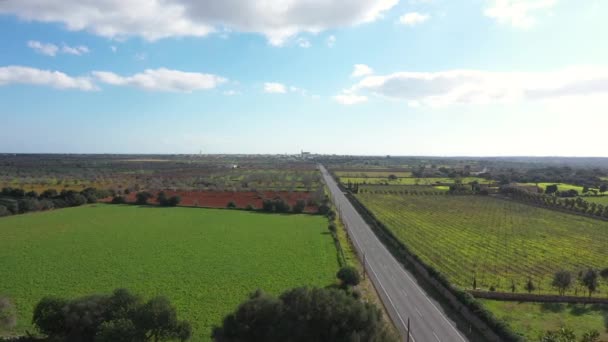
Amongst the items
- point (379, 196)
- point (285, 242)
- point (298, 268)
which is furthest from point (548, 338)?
point (379, 196)

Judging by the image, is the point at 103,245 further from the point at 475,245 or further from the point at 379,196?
the point at 379,196

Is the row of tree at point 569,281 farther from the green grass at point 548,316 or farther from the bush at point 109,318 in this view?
the bush at point 109,318

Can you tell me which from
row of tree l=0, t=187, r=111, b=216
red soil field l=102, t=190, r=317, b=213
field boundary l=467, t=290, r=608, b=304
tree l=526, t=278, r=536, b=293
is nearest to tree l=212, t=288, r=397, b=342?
field boundary l=467, t=290, r=608, b=304

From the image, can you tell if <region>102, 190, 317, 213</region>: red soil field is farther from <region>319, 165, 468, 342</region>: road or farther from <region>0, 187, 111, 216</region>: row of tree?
<region>319, 165, 468, 342</region>: road

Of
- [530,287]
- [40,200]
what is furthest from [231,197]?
[530,287]

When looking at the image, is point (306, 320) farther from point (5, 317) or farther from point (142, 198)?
point (142, 198)

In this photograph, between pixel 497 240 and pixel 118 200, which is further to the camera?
pixel 118 200
